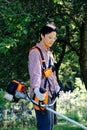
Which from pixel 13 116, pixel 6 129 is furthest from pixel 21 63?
pixel 6 129

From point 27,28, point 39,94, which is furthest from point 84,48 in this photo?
point 39,94

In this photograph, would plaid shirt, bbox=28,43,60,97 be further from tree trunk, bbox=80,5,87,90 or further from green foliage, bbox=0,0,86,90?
tree trunk, bbox=80,5,87,90

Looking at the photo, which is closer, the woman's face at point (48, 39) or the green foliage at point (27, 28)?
the woman's face at point (48, 39)

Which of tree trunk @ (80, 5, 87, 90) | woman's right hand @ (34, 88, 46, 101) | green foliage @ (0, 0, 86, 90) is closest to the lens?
woman's right hand @ (34, 88, 46, 101)

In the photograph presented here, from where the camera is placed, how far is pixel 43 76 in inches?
239

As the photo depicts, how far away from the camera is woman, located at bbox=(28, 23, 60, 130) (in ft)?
19.4

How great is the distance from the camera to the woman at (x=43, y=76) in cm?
590

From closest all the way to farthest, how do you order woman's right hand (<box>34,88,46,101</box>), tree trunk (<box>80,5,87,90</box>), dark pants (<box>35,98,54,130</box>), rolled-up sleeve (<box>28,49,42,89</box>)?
woman's right hand (<box>34,88,46,101</box>) → rolled-up sleeve (<box>28,49,42,89</box>) → dark pants (<box>35,98,54,130</box>) → tree trunk (<box>80,5,87,90</box>)

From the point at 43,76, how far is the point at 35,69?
7.4 inches

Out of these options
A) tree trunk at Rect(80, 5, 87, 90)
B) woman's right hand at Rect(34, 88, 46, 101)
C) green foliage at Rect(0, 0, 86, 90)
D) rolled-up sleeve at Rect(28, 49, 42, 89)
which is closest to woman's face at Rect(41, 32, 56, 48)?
rolled-up sleeve at Rect(28, 49, 42, 89)

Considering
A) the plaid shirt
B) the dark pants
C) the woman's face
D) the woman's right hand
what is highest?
the woman's face

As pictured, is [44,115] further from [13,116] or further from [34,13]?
[13,116]

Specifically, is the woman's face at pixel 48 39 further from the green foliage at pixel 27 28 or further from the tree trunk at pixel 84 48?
the tree trunk at pixel 84 48

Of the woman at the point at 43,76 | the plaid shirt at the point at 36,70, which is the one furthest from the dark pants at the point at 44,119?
the plaid shirt at the point at 36,70
